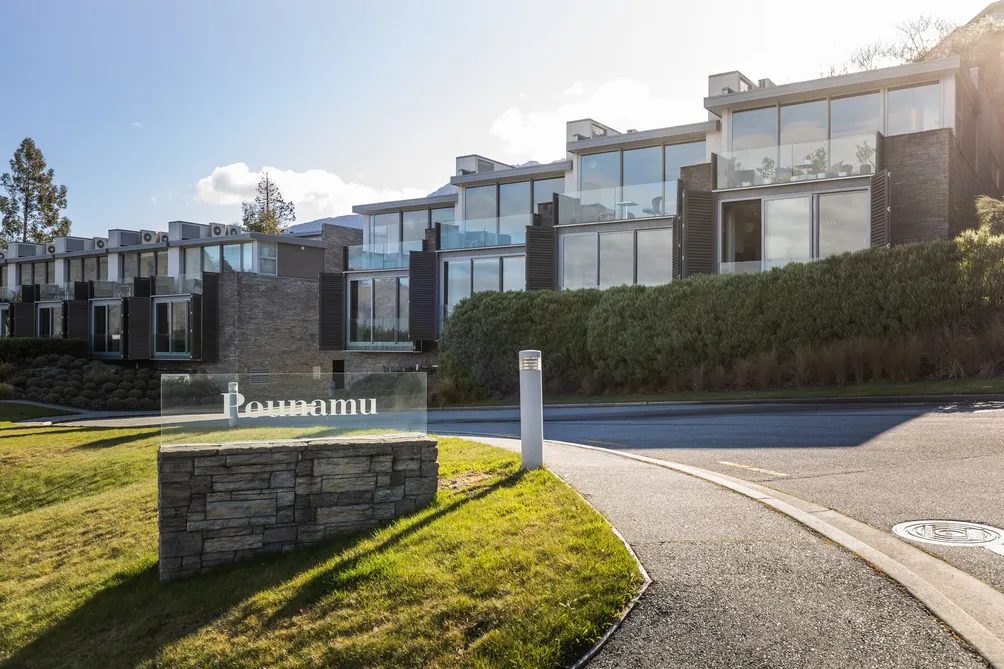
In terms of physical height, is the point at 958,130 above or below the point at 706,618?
above

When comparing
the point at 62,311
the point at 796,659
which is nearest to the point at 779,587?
the point at 796,659

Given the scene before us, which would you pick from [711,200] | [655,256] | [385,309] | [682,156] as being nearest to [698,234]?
[711,200]

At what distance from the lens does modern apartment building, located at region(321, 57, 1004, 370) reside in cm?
2508

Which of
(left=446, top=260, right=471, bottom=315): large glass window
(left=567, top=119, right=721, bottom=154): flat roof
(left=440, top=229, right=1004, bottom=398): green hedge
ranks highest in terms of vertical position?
(left=567, top=119, right=721, bottom=154): flat roof

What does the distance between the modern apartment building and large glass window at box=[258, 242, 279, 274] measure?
18.0 feet

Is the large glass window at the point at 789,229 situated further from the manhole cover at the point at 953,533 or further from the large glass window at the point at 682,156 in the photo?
the manhole cover at the point at 953,533

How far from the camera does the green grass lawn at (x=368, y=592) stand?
202 inches

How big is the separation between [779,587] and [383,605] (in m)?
2.77

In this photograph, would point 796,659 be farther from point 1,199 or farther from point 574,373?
point 1,199

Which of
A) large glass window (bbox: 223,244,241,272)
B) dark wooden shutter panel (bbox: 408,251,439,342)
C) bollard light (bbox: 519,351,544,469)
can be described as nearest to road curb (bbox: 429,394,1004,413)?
bollard light (bbox: 519,351,544,469)

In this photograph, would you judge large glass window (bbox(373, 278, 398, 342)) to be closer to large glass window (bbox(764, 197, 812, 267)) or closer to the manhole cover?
large glass window (bbox(764, 197, 812, 267))

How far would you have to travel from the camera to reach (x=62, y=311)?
47094mm

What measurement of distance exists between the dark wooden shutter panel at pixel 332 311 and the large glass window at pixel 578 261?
1166cm

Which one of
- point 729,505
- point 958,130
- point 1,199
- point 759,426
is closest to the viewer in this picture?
point 729,505
